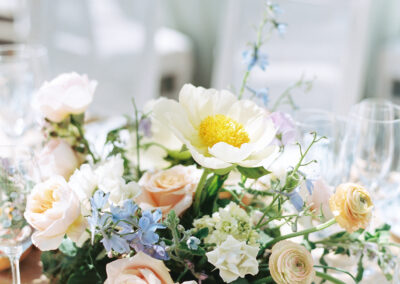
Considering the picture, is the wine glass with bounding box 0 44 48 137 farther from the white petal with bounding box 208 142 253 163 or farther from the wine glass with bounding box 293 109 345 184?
the white petal with bounding box 208 142 253 163

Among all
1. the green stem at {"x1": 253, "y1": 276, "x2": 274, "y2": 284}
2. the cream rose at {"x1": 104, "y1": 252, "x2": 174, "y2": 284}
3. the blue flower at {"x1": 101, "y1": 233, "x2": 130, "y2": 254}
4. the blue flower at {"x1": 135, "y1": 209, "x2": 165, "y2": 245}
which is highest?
the blue flower at {"x1": 135, "y1": 209, "x2": 165, "y2": 245}

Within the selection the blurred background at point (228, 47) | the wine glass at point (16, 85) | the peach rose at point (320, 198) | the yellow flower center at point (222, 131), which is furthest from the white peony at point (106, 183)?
the blurred background at point (228, 47)

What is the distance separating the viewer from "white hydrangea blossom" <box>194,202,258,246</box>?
546 mm

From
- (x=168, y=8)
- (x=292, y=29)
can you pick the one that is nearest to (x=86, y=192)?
(x=292, y=29)

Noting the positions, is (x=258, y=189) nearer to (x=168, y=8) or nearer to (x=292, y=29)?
(x=292, y=29)

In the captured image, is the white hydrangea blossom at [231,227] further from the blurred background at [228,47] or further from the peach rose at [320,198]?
the blurred background at [228,47]

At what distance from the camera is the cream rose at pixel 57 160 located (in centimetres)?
69

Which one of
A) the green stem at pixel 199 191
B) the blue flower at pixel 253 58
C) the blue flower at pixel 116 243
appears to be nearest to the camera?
the blue flower at pixel 116 243

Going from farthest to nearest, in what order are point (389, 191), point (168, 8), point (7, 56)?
point (168, 8) < point (7, 56) < point (389, 191)

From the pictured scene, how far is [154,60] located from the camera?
1860 mm

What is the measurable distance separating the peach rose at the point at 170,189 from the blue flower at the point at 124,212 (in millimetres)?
99

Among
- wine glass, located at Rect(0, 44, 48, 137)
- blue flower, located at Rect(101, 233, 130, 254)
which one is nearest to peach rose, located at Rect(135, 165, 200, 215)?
blue flower, located at Rect(101, 233, 130, 254)

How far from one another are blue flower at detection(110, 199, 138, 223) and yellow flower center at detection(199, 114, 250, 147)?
127mm

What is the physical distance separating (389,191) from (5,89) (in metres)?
0.86
